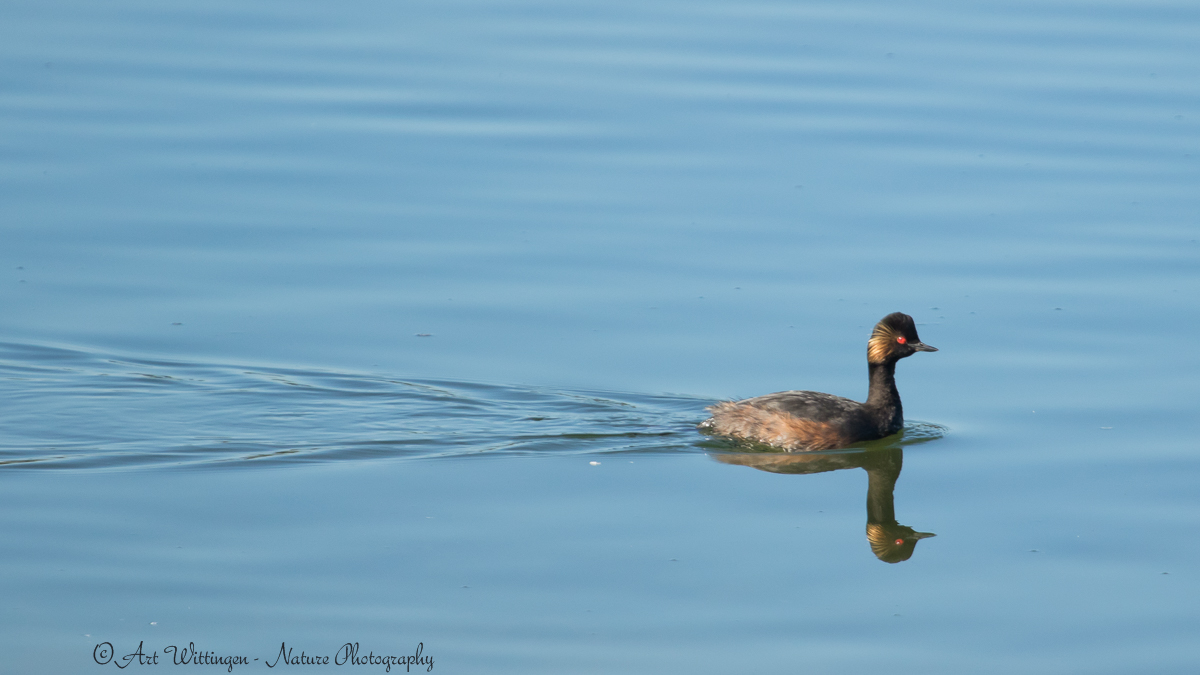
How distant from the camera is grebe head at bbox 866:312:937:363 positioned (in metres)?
12.0

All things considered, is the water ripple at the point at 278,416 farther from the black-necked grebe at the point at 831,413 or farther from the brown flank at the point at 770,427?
the black-necked grebe at the point at 831,413

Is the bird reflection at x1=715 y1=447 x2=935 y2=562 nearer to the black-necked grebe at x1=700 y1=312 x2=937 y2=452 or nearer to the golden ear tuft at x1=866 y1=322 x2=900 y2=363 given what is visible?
the black-necked grebe at x1=700 y1=312 x2=937 y2=452

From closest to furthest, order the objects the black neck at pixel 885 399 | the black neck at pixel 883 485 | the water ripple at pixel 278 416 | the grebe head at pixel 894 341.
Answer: the black neck at pixel 883 485 → the water ripple at pixel 278 416 → the black neck at pixel 885 399 → the grebe head at pixel 894 341

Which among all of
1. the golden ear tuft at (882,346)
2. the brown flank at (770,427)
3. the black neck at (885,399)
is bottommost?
the brown flank at (770,427)

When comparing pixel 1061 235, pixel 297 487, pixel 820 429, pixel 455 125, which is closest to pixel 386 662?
pixel 297 487

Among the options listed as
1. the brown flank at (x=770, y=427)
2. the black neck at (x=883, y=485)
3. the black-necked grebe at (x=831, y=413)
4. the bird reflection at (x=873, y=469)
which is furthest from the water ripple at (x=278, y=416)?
the black neck at (x=883, y=485)

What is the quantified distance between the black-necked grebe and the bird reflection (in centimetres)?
13

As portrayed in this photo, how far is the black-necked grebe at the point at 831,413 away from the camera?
38.1ft

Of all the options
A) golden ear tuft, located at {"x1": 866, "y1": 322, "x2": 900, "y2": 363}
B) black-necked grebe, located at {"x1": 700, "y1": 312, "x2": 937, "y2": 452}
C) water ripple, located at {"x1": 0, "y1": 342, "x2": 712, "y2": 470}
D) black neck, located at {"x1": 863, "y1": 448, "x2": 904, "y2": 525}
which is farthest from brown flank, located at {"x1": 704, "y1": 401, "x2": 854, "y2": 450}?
golden ear tuft, located at {"x1": 866, "y1": 322, "x2": 900, "y2": 363}

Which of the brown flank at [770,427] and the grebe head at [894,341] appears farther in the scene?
the grebe head at [894,341]

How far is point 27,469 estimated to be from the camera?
35.0ft

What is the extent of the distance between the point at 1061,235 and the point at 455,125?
22.1 ft

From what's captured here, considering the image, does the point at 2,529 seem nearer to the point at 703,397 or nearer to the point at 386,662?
the point at 386,662

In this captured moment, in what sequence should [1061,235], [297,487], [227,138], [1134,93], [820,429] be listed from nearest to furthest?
[297,487] < [820,429] < [1061,235] < [227,138] < [1134,93]
